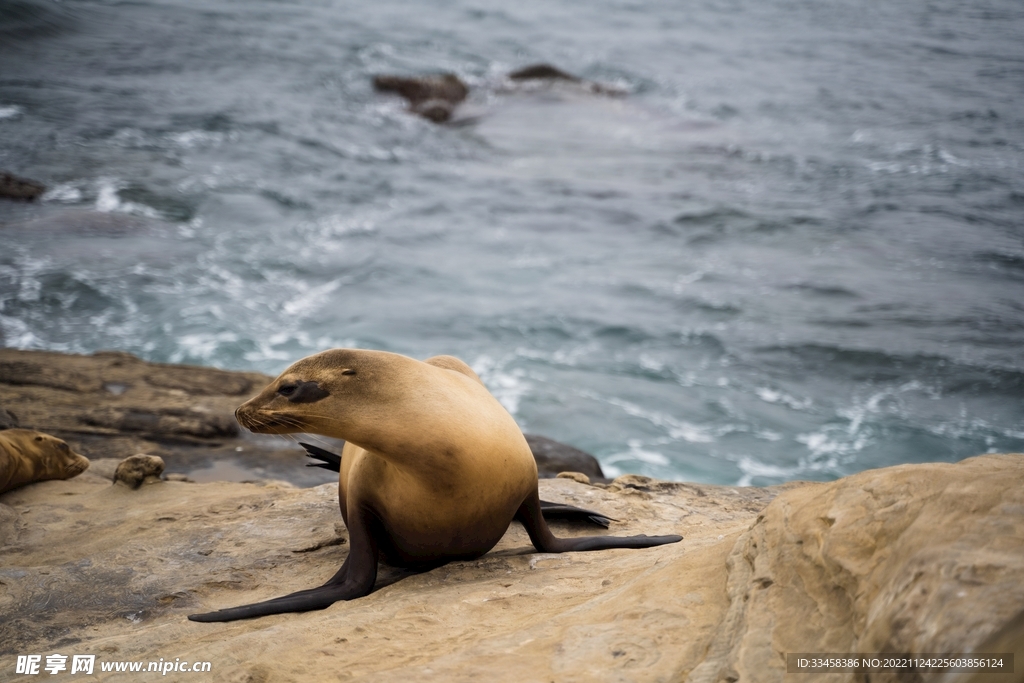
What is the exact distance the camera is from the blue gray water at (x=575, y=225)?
31.0ft

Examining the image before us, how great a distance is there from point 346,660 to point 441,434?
0.98 meters

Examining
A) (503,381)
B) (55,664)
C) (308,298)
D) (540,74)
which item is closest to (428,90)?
(540,74)

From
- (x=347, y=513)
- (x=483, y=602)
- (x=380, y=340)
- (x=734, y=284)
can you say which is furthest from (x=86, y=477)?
(x=734, y=284)

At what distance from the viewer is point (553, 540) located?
12.0 ft

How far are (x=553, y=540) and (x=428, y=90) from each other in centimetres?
1716

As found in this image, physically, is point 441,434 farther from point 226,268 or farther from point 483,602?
point 226,268

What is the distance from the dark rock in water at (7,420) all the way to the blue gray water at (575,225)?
11.3ft

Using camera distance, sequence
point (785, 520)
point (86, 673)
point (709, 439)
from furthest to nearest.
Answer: point (709, 439)
point (86, 673)
point (785, 520)

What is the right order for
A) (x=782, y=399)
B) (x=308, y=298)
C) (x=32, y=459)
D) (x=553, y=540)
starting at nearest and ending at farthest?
1. (x=553, y=540)
2. (x=32, y=459)
3. (x=782, y=399)
4. (x=308, y=298)

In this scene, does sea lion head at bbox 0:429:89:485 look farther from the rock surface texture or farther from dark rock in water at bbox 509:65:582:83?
dark rock in water at bbox 509:65:582:83

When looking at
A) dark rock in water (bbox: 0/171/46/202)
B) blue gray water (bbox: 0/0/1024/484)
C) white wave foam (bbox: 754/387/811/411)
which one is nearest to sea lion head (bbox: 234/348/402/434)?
blue gray water (bbox: 0/0/1024/484)

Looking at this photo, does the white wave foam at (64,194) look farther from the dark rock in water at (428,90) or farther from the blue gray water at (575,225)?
the dark rock in water at (428,90)

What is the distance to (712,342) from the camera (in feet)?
34.9

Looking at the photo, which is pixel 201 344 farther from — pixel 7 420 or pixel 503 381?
pixel 7 420
